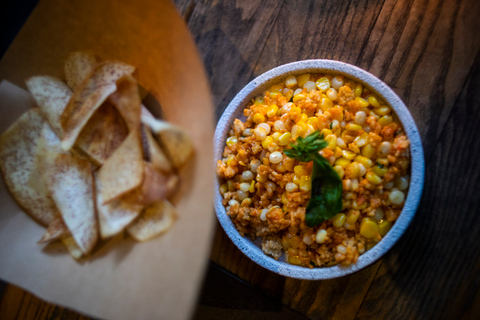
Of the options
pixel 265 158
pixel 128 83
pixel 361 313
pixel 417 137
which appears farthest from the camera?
pixel 361 313

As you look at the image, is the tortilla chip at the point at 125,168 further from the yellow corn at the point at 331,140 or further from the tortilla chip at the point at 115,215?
the yellow corn at the point at 331,140

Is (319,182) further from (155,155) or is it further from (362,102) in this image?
(155,155)

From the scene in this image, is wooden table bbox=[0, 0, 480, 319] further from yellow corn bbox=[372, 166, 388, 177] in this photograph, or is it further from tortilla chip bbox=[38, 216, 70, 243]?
tortilla chip bbox=[38, 216, 70, 243]

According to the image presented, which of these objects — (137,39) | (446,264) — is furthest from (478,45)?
(137,39)

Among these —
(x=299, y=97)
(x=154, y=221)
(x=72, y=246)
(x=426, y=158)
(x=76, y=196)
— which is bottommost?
(x=72, y=246)

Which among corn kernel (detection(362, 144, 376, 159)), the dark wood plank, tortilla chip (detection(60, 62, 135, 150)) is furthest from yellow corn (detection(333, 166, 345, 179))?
tortilla chip (detection(60, 62, 135, 150))

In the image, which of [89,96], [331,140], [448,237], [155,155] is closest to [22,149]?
[89,96]

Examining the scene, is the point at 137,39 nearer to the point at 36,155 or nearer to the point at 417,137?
the point at 36,155
